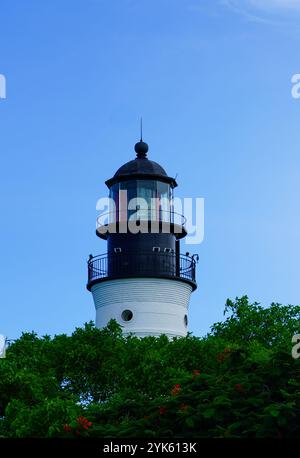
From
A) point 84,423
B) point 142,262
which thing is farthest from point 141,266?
point 84,423

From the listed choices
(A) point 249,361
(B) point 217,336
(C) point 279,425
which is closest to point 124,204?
(B) point 217,336

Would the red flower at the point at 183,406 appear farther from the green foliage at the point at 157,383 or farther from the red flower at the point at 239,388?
the red flower at the point at 239,388

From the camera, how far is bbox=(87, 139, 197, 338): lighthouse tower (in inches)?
1697

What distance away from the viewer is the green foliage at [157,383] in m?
17.8

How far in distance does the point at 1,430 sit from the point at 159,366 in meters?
9.24

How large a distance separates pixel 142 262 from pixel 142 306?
180 cm

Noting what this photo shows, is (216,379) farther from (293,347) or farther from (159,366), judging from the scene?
(159,366)

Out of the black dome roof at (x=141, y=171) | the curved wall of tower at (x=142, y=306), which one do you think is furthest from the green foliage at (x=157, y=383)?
the black dome roof at (x=141, y=171)

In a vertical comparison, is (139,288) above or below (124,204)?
below

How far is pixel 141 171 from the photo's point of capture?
144 ft

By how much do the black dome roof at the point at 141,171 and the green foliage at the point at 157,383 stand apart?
6229mm

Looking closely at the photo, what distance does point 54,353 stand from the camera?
37094mm

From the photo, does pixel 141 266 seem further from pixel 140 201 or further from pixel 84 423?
pixel 84 423
